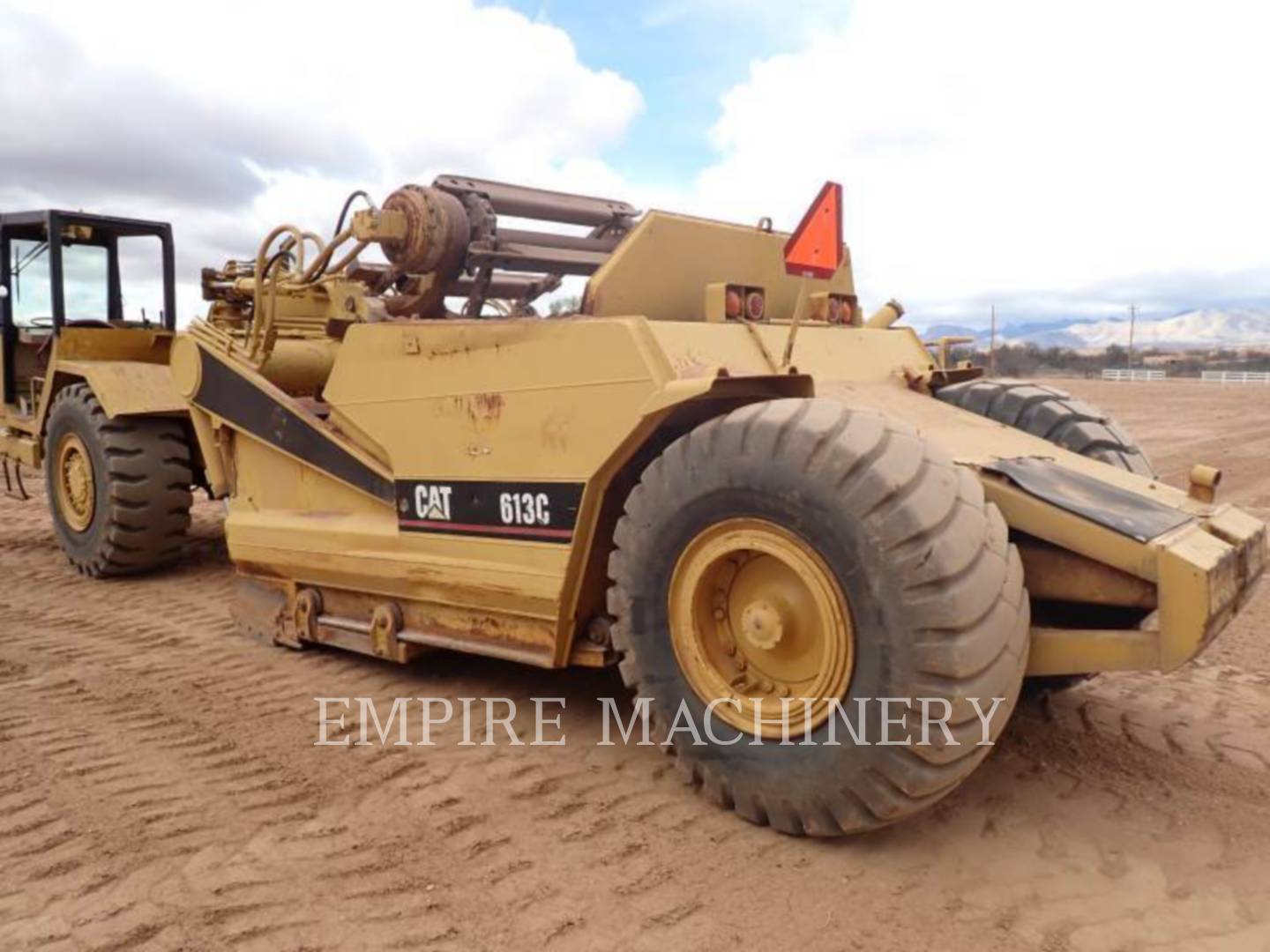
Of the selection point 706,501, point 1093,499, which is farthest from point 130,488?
point 1093,499

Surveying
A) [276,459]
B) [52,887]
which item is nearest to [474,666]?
[276,459]

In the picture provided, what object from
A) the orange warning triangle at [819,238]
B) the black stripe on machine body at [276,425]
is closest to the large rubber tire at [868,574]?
the orange warning triangle at [819,238]

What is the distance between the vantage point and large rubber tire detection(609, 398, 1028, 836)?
272 cm

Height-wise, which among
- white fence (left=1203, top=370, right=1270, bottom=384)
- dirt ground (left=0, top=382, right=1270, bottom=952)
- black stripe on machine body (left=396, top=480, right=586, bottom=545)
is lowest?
dirt ground (left=0, top=382, right=1270, bottom=952)

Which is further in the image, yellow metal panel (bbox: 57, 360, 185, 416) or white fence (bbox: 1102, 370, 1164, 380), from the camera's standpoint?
white fence (bbox: 1102, 370, 1164, 380)

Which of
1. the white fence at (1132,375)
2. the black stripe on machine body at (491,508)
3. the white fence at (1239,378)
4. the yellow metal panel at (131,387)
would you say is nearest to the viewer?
the black stripe on machine body at (491,508)

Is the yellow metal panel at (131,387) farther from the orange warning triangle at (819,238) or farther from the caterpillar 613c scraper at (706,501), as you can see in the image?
the orange warning triangle at (819,238)

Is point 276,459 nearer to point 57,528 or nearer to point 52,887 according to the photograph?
point 52,887

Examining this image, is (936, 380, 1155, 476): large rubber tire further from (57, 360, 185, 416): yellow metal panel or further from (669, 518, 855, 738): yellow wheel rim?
(57, 360, 185, 416): yellow metal panel

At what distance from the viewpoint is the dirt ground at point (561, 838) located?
266cm

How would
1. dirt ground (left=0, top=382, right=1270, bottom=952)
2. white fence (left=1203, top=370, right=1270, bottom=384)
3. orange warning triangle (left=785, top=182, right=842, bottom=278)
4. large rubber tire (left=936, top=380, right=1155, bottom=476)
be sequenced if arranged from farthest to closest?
1. white fence (left=1203, top=370, right=1270, bottom=384)
2. large rubber tire (left=936, top=380, right=1155, bottom=476)
3. orange warning triangle (left=785, top=182, right=842, bottom=278)
4. dirt ground (left=0, top=382, right=1270, bottom=952)

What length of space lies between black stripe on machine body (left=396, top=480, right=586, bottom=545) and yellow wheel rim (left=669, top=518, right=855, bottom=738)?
607mm

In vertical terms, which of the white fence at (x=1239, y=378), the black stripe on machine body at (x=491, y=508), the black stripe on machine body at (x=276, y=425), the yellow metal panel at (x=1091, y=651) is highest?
the white fence at (x=1239, y=378)

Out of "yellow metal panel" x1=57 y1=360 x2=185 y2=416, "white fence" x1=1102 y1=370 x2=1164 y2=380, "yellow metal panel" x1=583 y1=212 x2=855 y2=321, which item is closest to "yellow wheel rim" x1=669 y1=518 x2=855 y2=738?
"yellow metal panel" x1=583 y1=212 x2=855 y2=321
